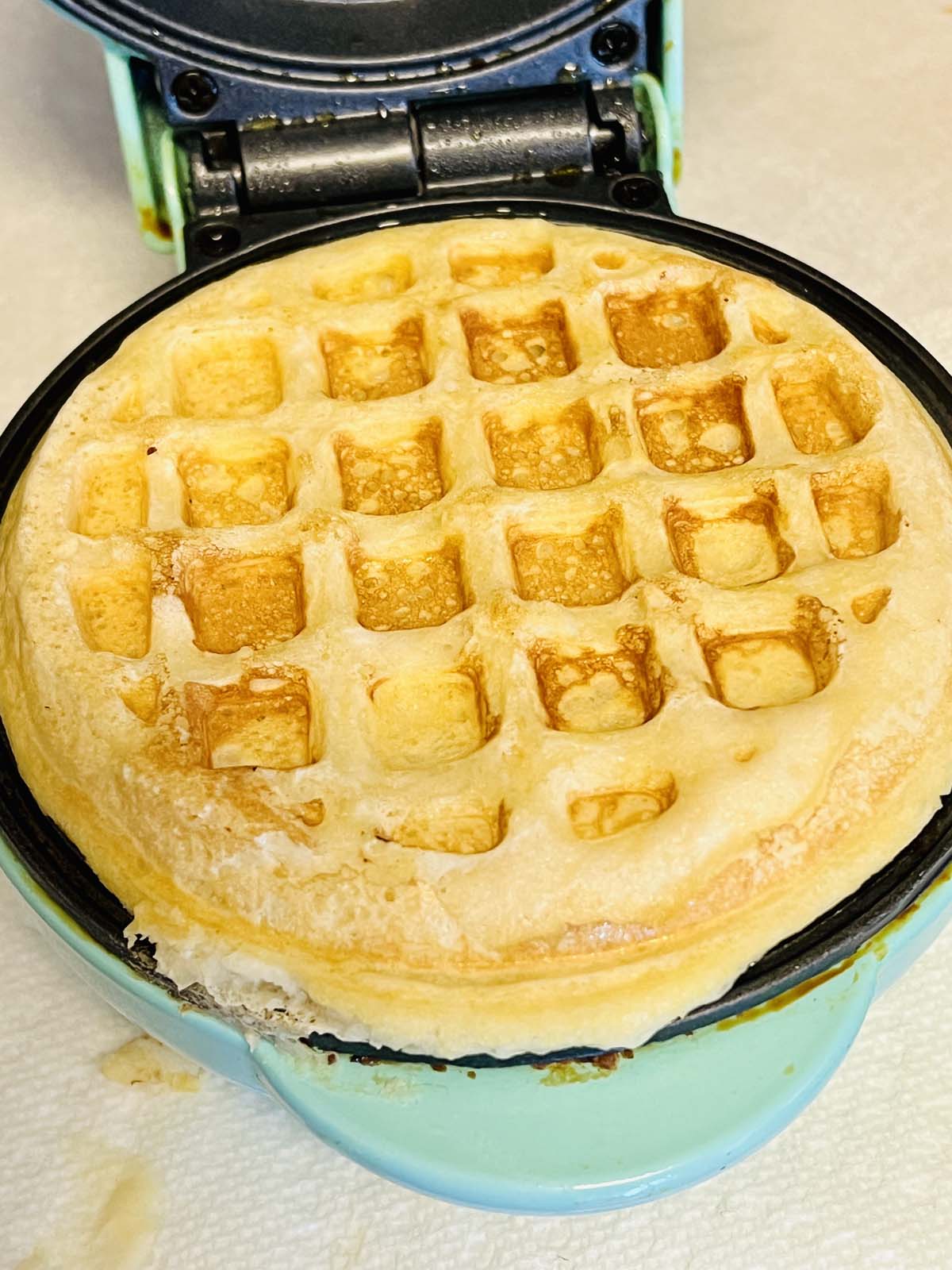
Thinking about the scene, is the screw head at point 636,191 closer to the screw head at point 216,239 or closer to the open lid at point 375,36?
the open lid at point 375,36

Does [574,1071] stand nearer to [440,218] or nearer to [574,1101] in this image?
[574,1101]

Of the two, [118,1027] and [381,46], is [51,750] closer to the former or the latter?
[118,1027]

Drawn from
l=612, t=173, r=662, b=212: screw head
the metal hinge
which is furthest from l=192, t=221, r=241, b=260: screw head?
l=612, t=173, r=662, b=212: screw head

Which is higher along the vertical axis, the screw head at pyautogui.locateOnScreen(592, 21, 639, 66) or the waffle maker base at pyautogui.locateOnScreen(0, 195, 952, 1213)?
the screw head at pyautogui.locateOnScreen(592, 21, 639, 66)

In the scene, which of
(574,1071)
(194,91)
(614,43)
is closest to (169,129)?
(194,91)

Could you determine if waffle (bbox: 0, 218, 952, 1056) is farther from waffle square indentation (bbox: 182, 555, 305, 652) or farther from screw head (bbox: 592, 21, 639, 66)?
screw head (bbox: 592, 21, 639, 66)

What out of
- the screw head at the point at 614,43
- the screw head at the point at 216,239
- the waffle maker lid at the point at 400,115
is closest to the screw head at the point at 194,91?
the waffle maker lid at the point at 400,115

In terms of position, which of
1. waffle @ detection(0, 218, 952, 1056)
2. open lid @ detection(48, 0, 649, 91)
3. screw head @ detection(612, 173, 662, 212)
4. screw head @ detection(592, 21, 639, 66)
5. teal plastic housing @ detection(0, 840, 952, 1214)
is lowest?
teal plastic housing @ detection(0, 840, 952, 1214)
